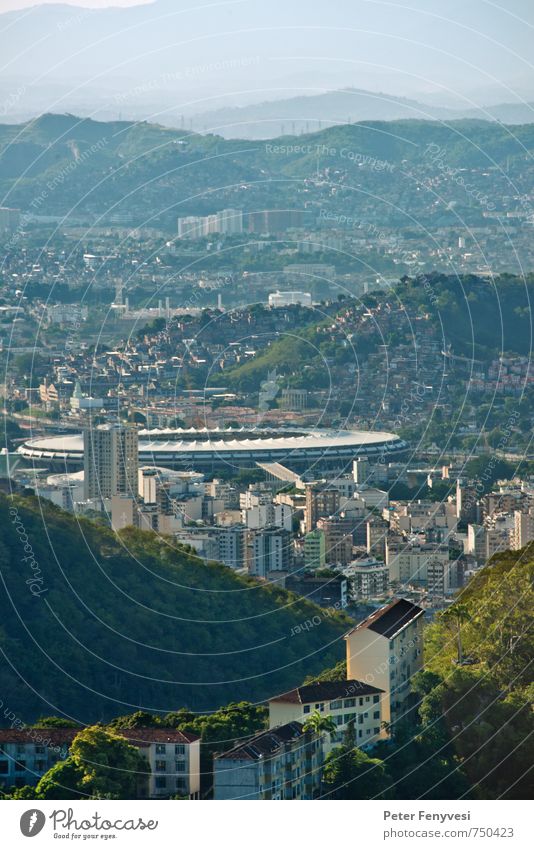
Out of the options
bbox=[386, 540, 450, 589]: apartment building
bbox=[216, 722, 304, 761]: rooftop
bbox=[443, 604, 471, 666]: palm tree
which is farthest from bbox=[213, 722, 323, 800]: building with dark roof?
bbox=[386, 540, 450, 589]: apartment building

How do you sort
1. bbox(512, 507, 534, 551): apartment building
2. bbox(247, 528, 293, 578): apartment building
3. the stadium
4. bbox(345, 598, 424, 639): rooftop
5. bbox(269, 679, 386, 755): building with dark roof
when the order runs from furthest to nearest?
the stadium < bbox(512, 507, 534, 551): apartment building < bbox(247, 528, 293, 578): apartment building < bbox(345, 598, 424, 639): rooftop < bbox(269, 679, 386, 755): building with dark roof

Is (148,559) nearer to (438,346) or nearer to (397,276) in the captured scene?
(438,346)

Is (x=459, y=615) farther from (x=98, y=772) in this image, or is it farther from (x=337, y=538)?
(x=337, y=538)

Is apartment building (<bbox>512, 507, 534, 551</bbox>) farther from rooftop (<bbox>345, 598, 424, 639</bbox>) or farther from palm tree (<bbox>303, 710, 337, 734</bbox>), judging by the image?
palm tree (<bbox>303, 710, 337, 734</bbox>)

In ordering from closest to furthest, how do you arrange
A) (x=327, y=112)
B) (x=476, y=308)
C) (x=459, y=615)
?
(x=459, y=615) → (x=327, y=112) → (x=476, y=308)

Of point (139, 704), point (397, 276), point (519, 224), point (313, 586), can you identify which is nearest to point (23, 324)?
point (397, 276)

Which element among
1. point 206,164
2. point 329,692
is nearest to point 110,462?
point 329,692
